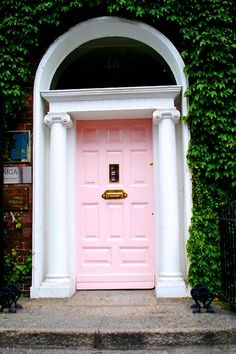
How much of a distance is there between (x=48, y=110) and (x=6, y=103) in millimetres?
624

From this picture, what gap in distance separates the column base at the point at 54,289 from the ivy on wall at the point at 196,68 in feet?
5.03

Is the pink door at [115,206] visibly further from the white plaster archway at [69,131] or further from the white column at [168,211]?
the white column at [168,211]

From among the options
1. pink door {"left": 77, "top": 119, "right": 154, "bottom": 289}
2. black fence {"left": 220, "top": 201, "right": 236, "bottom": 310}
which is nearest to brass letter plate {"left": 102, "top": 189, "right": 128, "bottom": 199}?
pink door {"left": 77, "top": 119, "right": 154, "bottom": 289}

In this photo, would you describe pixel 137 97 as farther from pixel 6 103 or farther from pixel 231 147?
pixel 6 103

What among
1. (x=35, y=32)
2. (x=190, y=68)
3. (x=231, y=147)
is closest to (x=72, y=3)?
(x=35, y=32)

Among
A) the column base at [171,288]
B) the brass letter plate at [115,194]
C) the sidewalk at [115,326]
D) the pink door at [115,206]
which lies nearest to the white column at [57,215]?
the pink door at [115,206]

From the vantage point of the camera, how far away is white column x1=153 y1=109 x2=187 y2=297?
14.1 feet

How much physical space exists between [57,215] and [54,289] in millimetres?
910

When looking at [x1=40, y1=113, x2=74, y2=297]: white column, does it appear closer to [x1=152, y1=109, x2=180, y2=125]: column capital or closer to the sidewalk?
the sidewalk

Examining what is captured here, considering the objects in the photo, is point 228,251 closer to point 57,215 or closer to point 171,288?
point 171,288

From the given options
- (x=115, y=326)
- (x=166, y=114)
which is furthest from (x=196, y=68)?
(x=115, y=326)

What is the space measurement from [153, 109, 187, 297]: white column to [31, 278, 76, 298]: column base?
1122 mm

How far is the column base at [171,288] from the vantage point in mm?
4258

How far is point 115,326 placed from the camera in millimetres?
3176
